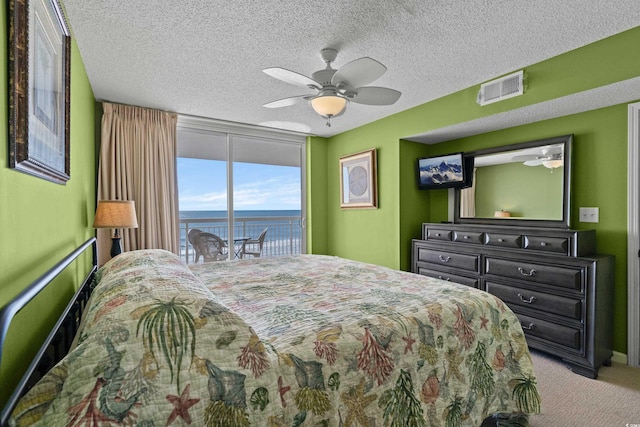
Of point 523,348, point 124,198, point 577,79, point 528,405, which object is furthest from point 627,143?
point 124,198

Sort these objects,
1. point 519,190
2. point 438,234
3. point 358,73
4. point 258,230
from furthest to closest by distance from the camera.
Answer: point 258,230, point 438,234, point 519,190, point 358,73

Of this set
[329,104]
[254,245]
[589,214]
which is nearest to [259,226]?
[254,245]

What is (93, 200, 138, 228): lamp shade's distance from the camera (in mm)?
2740

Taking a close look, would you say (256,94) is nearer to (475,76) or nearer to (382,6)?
(382,6)

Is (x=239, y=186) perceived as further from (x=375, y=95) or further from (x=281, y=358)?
(x=281, y=358)

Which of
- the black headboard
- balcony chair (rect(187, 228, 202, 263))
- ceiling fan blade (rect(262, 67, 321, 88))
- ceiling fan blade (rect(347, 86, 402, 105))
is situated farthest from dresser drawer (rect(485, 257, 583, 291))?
balcony chair (rect(187, 228, 202, 263))

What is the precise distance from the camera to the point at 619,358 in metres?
2.53

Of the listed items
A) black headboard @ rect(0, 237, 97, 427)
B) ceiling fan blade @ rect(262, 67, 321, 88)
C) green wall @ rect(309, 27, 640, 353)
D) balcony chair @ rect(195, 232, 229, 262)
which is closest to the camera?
black headboard @ rect(0, 237, 97, 427)

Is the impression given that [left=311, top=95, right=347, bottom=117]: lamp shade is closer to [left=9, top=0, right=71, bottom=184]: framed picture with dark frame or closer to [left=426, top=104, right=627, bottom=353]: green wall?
[left=9, top=0, right=71, bottom=184]: framed picture with dark frame

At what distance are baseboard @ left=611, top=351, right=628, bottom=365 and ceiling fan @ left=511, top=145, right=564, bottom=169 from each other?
64.0 inches

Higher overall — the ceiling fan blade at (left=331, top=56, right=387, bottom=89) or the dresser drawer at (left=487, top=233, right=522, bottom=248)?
the ceiling fan blade at (left=331, top=56, right=387, bottom=89)

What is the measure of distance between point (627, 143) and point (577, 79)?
730 millimetres

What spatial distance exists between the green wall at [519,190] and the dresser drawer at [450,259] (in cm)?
61

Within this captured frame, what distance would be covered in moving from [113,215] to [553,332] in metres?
3.81
